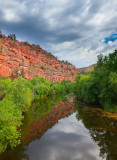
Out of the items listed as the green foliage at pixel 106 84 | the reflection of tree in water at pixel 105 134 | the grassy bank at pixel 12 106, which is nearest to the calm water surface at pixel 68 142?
the reflection of tree in water at pixel 105 134

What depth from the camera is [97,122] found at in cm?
1995

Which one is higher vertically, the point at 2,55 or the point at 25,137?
the point at 2,55

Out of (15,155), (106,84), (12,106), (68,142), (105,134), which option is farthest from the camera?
(106,84)

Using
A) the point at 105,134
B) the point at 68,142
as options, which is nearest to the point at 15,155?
the point at 68,142

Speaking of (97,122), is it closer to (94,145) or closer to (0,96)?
(94,145)

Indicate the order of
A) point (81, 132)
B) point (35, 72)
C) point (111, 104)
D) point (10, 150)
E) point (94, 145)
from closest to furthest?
1. point (10, 150)
2. point (94, 145)
3. point (81, 132)
4. point (111, 104)
5. point (35, 72)

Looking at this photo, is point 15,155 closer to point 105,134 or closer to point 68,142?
point 68,142

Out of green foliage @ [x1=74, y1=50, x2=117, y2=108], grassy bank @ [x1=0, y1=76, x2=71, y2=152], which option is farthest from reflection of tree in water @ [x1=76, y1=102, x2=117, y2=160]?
grassy bank @ [x1=0, y1=76, x2=71, y2=152]

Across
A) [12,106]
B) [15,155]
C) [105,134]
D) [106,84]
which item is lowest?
[105,134]

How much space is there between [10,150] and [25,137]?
320cm

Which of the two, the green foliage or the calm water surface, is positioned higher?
the green foliage

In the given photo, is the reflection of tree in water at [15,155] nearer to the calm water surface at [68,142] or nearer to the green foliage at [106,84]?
the calm water surface at [68,142]

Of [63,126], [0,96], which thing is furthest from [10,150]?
[0,96]

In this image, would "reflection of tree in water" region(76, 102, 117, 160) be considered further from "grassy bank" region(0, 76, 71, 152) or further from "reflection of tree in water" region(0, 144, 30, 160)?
"grassy bank" region(0, 76, 71, 152)
